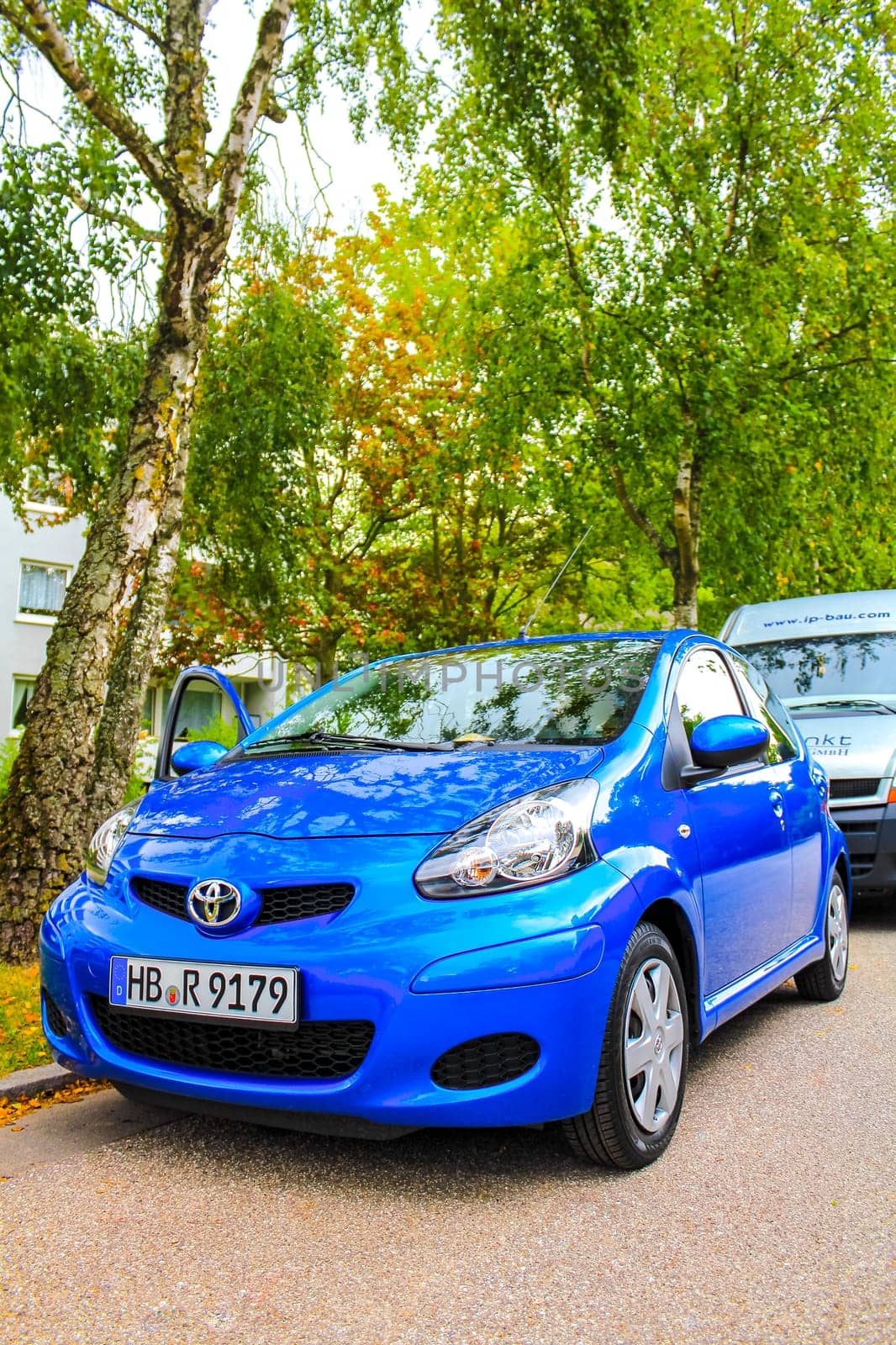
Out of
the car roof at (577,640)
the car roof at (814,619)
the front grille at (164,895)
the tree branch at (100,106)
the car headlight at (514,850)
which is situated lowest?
the front grille at (164,895)

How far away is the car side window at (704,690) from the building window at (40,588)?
98.6 ft

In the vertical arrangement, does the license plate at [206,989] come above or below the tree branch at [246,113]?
below

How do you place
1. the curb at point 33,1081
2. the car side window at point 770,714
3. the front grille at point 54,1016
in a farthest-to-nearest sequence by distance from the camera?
1. the car side window at point 770,714
2. the curb at point 33,1081
3. the front grille at point 54,1016

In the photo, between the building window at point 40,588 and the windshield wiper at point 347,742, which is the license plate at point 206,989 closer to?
the windshield wiper at point 347,742

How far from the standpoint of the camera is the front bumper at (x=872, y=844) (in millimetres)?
7680

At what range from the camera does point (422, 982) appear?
302 centimetres

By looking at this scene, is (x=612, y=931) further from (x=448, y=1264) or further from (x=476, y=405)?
(x=476, y=405)

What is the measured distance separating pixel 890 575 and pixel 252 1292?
78.6 feet

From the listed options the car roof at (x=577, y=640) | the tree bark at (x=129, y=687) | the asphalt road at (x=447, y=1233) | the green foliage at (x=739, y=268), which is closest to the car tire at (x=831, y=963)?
the asphalt road at (x=447, y=1233)

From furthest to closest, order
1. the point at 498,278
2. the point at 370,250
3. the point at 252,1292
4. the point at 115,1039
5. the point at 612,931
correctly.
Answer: the point at 370,250, the point at 498,278, the point at 115,1039, the point at 612,931, the point at 252,1292

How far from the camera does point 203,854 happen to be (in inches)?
134

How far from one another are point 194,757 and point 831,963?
310cm

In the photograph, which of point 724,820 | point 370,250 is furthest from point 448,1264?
point 370,250

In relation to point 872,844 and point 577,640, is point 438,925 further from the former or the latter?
point 872,844
